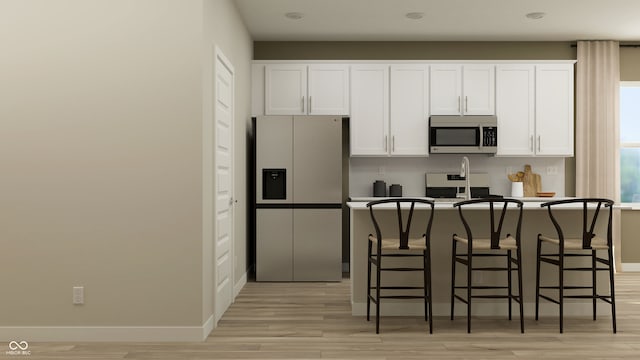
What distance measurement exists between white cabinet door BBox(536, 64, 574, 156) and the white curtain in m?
0.26

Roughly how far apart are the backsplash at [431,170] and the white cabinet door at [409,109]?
319mm

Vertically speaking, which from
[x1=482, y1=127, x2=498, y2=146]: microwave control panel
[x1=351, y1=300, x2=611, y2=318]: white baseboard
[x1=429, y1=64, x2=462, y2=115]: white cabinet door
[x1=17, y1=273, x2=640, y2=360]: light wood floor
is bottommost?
[x1=17, y1=273, x2=640, y2=360]: light wood floor

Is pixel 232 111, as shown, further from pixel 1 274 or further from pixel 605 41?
pixel 605 41

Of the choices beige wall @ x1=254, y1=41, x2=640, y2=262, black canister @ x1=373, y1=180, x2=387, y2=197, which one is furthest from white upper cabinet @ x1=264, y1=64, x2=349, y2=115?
black canister @ x1=373, y1=180, x2=387, y2=197

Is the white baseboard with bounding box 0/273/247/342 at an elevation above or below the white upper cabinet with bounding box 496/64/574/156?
below

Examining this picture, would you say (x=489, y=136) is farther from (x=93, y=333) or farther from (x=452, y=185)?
(x=93, y=333)

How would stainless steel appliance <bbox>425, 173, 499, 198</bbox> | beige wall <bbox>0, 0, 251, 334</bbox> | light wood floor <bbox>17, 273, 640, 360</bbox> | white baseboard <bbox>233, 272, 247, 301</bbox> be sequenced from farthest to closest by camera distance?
stainless steel appliance <bbox>425, 173, 499, 198</bbox> < white baseboard <bbox>233, 272, 247, 301</bbox> < beige wall <bbox>0, 0, 251, 334</bbox> < light wood floor <bbox>17, 273, 640, 360</bbox>

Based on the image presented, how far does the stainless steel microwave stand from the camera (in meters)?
6.76

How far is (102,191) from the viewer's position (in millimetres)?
3885

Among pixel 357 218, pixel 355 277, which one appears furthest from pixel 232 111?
pixel 355 277

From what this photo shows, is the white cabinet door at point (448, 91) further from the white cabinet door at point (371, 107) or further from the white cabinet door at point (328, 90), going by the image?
the white cabinet door at point (328, 90)

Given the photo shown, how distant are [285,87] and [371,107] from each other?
103 centimetres

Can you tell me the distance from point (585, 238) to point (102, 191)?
11.1ft

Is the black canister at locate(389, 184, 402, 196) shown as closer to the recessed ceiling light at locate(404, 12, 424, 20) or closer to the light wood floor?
the recessed ceiling light at locate(404, 12, 424, 20)
